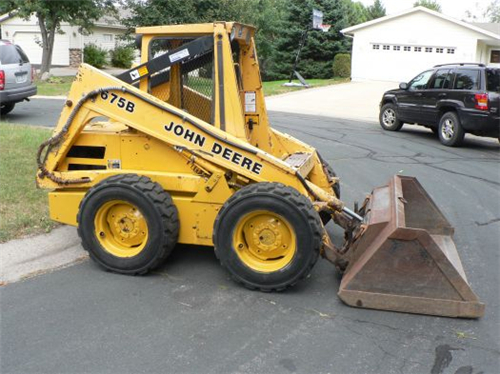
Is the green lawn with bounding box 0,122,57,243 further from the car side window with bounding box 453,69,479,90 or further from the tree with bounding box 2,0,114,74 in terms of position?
the tree with bounding box 2,0,114,74

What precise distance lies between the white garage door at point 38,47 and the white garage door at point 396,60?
20636 mm

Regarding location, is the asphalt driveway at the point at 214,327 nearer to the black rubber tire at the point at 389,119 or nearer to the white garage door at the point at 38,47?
the black rubber tire at the point at 389,119

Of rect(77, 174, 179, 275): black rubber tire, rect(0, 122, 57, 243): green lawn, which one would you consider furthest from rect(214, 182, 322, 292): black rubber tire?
rect(0, 122, 57, 243): green lawn

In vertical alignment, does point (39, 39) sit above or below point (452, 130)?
above

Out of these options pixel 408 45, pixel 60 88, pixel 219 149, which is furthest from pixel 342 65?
pixel 219 149

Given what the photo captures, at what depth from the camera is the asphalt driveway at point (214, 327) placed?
3.85m

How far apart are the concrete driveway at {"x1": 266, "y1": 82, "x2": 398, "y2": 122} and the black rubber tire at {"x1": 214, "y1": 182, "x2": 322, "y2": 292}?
14.5m

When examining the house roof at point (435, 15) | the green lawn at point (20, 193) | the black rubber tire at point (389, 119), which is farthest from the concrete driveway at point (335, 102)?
the green lawn at point (20, 193)

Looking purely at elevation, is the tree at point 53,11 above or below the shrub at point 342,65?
above

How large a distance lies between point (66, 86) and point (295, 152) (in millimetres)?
21379

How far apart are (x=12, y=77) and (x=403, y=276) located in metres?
13.1

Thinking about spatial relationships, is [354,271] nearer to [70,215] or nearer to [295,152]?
[295,152]

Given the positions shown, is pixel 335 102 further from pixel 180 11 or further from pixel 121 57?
pixel 121 57

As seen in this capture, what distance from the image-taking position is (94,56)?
39.4m
